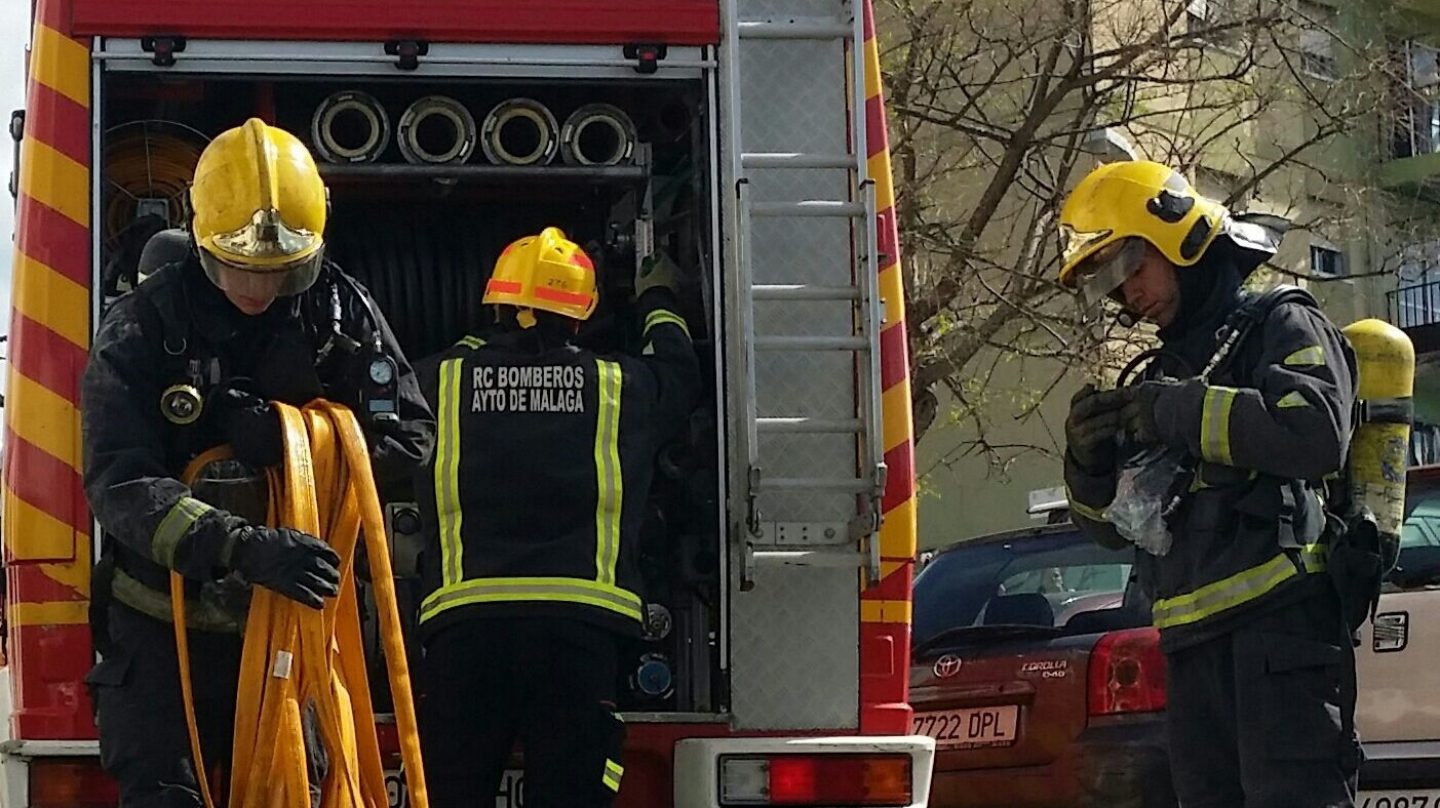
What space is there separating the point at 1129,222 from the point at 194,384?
2100 millimetres

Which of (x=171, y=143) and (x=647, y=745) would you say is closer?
(x=647, y=745)

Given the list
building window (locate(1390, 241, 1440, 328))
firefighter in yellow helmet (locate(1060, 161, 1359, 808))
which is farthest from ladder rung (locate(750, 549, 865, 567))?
building window (locate(1390, 241, 1440, 328))

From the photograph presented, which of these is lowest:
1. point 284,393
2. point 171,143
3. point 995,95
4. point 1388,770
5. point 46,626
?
point 1388,770

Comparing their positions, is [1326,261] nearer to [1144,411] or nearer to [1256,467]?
[1144,411]

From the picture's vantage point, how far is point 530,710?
5020 millimetres

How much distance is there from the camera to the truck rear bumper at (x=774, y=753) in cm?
502

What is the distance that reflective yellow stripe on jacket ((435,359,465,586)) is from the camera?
16.5 feet

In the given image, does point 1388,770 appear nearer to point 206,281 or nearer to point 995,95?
point 206,281

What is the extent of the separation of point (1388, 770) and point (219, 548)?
12.7 ft

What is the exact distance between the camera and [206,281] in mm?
4570

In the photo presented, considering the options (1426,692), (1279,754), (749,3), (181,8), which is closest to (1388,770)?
(1426,692)

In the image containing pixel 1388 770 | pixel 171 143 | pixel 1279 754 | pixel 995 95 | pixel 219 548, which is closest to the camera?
pixel 219 548

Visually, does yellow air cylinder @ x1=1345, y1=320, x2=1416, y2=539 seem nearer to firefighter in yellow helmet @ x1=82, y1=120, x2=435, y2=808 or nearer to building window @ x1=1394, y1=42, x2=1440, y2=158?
firefighter in yellow helmet @ x1=82, y1=120, x2=435, y2=808

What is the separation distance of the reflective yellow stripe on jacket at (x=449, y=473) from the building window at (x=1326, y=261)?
55.5ft
